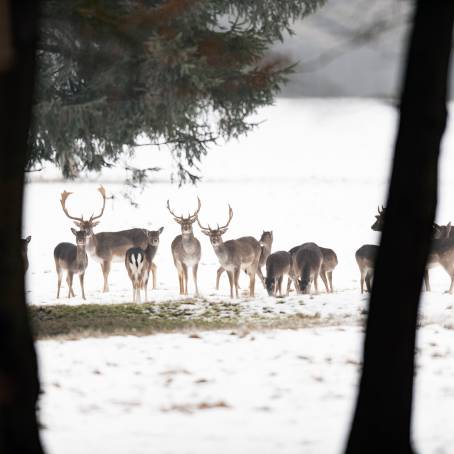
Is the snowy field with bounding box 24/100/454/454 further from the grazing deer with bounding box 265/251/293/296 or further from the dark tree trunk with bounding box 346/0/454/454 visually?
the grazing deer with bounding box 265/251/293/296

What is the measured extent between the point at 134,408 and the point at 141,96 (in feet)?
22.3

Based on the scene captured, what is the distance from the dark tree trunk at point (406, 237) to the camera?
5707 millimetres

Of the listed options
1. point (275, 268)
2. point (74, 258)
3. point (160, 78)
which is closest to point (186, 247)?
point (275, 268)

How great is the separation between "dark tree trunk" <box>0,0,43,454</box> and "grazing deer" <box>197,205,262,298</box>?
12.9 meters

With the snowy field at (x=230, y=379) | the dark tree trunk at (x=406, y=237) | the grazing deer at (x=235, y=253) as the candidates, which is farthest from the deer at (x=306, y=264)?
the dark tree trunk at (x=406, y=237)

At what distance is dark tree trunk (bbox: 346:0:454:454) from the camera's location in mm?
5707

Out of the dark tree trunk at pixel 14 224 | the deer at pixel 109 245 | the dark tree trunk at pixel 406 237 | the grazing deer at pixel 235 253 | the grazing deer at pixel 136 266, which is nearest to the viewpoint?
the dark tree trunk at pixel 14 224

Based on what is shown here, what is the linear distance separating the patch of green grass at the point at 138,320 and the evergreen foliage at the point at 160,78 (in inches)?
94.0

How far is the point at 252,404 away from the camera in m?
8.45

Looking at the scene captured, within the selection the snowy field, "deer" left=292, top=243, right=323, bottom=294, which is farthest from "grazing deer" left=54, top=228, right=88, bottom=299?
"deer" left=292, top=243, right=323, bottom=294

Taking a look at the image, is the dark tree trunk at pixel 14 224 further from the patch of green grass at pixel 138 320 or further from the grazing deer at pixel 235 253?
the grazing deer at pixel 235 253

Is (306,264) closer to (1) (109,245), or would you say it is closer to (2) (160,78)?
(1) (109,245)

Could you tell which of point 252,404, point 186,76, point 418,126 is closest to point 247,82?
point 186,76

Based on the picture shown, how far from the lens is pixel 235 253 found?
19.0 meters
